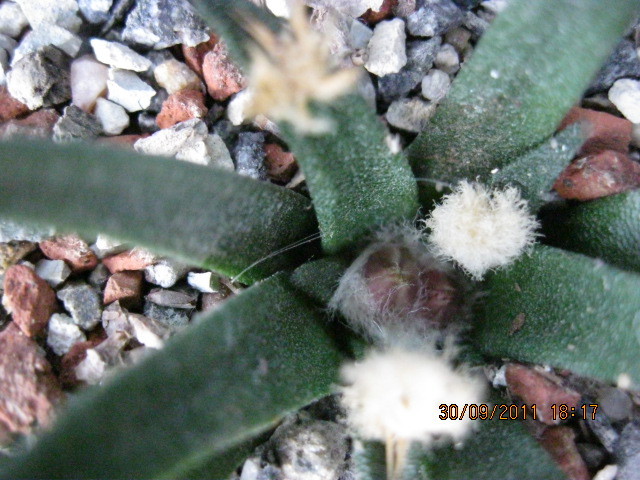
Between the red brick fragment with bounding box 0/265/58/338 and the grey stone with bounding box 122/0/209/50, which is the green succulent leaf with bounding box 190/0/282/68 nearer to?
the grey stone with bounding box 122/0/209/50

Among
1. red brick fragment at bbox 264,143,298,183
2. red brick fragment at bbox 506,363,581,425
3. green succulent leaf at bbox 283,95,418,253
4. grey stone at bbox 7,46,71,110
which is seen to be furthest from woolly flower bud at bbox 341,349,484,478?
grey stone at bbox 7,46,71,110

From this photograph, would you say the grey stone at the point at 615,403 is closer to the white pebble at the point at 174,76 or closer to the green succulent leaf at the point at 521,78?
the green succulent leaf at the point at 521,78

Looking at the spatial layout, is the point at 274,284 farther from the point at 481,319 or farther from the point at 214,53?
the point at 214,53

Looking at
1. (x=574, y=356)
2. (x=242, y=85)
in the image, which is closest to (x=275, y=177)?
(x=242, y=85)

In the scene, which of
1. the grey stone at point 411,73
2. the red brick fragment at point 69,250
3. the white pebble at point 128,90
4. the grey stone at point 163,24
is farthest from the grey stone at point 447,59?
the red brick fragment at point 69,250

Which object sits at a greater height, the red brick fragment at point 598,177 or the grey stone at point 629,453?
the red brick fragment at point 598,177

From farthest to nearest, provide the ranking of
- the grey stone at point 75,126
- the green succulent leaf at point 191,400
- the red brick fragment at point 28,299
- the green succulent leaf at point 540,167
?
the grey stone at point 75,126 < the red brick fragment at point 28,299 < the green succulent leaf at point 540,167 < the green succulent leaf at point 191,400

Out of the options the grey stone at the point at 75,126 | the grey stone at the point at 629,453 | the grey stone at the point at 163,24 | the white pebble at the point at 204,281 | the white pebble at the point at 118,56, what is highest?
the grey stone at the point at 163,24

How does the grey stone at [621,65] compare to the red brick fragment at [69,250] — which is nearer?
the red brick fragment at [69,250]
